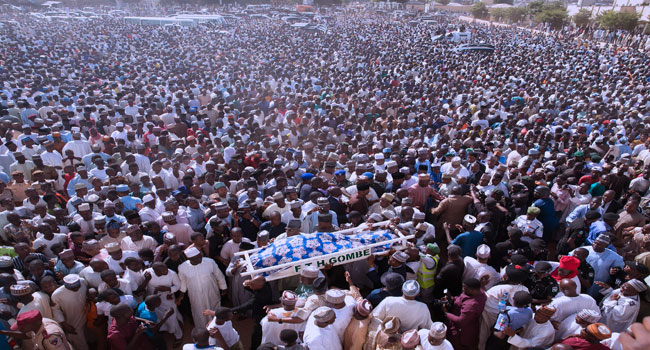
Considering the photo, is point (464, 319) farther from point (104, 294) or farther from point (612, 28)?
point (612, 28)

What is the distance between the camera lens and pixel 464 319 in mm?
3738

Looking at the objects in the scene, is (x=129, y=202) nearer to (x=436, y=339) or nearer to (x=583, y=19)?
(x=436, y=339)

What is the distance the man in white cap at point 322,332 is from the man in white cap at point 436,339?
771 millimetres

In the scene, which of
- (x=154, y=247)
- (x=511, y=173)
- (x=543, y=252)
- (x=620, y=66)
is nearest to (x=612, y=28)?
(x=620, y=66)

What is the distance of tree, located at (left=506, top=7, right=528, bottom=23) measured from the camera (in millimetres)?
43531

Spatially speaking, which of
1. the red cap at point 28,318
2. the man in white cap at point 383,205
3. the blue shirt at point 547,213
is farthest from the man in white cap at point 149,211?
the blue shirt at point 547,213

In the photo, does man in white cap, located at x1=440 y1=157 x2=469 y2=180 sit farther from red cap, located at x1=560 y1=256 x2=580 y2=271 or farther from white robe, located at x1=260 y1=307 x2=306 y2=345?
white robe, located at x1=260 y1=307 x2=306 y2=345

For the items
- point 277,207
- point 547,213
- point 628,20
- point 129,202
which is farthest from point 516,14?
point 129,202

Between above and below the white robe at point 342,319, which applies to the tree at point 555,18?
above

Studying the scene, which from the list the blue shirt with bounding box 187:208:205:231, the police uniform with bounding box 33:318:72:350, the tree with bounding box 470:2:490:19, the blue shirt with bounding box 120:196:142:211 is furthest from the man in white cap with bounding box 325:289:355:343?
the tree with bounding box 470:2:490:19

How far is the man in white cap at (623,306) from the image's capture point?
3777 mm

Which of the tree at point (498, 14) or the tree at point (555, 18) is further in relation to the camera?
the tree at point (498, 14)

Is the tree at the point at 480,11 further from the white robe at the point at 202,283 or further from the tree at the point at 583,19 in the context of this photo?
the white robe at the point at 202,283

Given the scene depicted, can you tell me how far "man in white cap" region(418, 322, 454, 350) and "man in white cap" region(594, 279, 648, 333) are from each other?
82.5 inches
